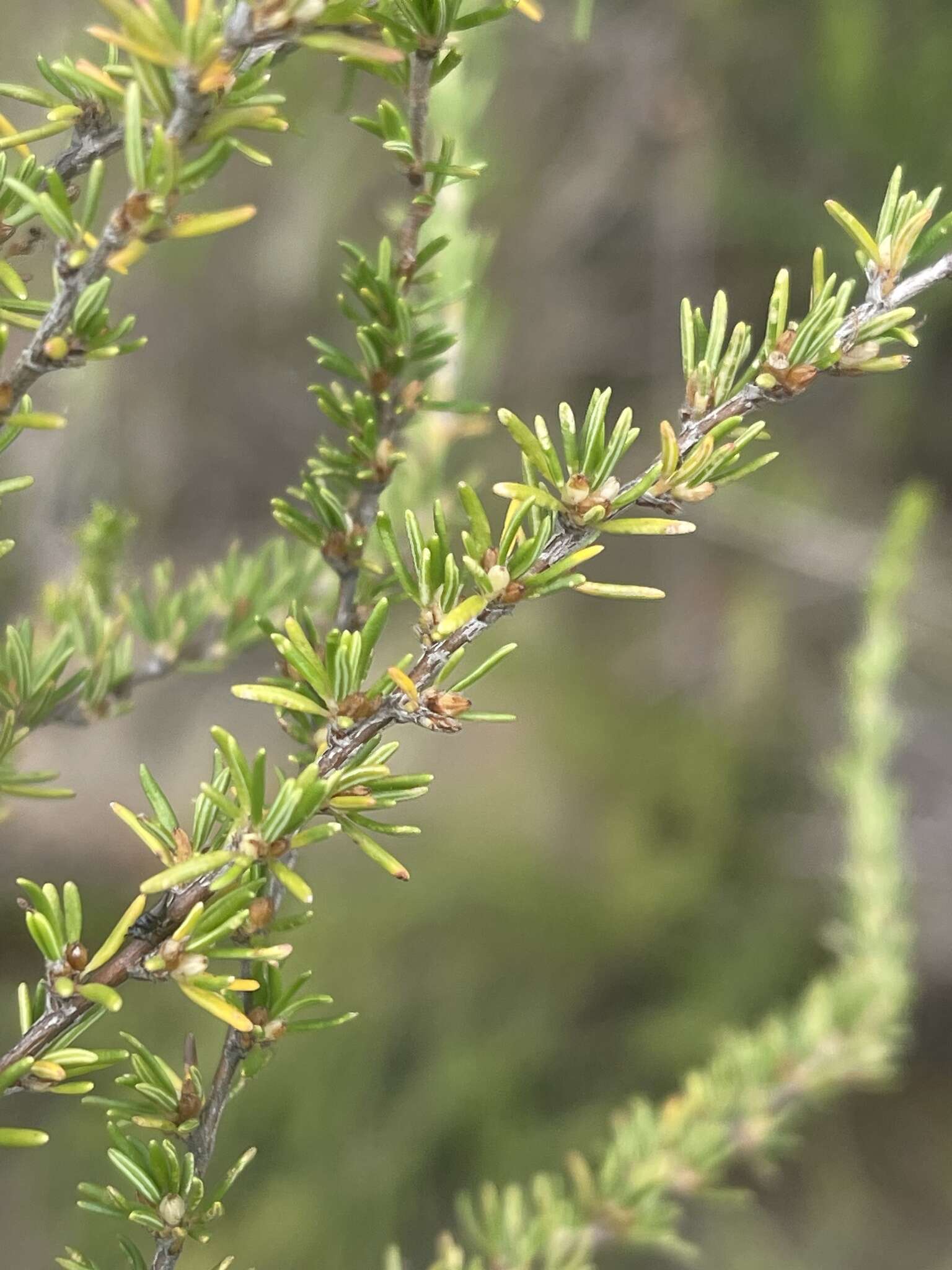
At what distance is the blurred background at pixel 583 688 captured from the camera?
2.63 ft

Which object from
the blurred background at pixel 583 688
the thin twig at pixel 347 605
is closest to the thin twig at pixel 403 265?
the thin twig at pixel 347 605

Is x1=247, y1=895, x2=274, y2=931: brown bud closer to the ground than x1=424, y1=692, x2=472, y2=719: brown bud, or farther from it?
closer to the ground

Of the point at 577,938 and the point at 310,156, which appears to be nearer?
the point at 577,938

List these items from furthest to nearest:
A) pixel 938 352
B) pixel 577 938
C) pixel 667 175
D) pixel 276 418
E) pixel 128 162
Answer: pixel 276 418
pixel 667 175
pixel 938 352
pixel 577 938
pixel 128 162

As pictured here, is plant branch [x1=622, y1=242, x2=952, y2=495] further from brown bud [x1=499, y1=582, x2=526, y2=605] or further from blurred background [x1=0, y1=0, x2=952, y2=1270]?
blurred background [x1=0, y1=0, x2=952, y2=1270]

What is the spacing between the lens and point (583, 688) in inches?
50.4

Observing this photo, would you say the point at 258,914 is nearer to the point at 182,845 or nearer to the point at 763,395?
the point at 182,845

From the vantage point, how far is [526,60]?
1.22 meters

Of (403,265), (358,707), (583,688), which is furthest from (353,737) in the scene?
(583,688)

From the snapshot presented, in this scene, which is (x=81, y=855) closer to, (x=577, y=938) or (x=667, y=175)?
(x=577, y=938)

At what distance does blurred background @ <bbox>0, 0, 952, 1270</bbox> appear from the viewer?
801 millimetres

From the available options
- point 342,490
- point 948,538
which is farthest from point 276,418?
point 342,490

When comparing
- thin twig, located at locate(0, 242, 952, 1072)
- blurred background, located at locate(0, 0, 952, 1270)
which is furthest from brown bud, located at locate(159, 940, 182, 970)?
blurred background, located at locate(0, 0, 952, 1270)

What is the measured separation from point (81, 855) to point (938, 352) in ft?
4.49
